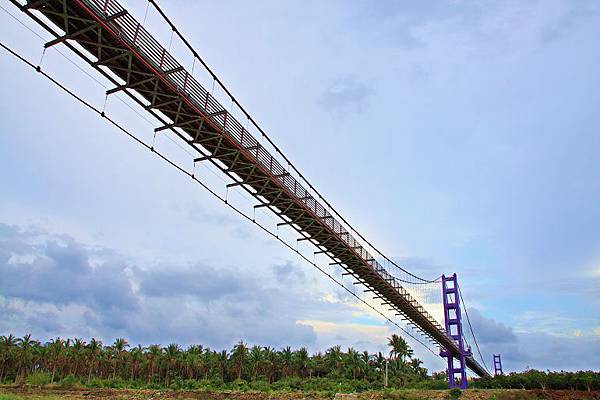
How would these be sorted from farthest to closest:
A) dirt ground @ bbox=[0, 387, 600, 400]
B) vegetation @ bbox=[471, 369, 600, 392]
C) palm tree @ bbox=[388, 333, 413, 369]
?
palm tree @ bbox=[388, 333, 413, 369]
vegetation @ bbox=[471, 369, 600, 392]
dirt ground @ bbox=[0, 387, 600, 400]

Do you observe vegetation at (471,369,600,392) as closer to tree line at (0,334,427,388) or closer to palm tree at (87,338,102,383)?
tree line at (0,334,427,388)

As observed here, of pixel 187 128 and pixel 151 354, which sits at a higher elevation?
pixel 187 128

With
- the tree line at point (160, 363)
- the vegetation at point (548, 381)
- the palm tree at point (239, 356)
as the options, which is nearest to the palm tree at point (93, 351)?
the tree line at point (160, 363)

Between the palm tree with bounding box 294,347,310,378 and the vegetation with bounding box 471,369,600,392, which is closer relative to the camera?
the vegetation with bounding box 471,369,600,392

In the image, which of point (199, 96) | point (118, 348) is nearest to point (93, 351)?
point (118, 348)

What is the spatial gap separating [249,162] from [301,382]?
200ft

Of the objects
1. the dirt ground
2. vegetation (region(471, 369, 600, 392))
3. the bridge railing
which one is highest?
the bridge railing

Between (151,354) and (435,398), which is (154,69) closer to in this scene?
(435,398)

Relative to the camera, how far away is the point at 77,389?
206 feet

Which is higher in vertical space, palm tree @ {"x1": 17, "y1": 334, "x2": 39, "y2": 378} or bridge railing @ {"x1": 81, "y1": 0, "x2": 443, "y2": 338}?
bridge railing @ {"x1": 81, "y1": 0, "x2": 443, "y2": 338}

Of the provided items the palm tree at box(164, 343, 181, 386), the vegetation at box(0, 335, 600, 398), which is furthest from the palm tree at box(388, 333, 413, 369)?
the palm tree at box(164, 343, 181, 386)

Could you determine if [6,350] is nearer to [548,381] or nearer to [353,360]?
[353,360]

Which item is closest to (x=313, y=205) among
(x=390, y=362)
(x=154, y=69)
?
(x=154, y=69)

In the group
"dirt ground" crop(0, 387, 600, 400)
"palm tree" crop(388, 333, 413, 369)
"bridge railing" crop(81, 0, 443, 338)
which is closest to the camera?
"bridge railing" crop(81, 0, 443, 338)
